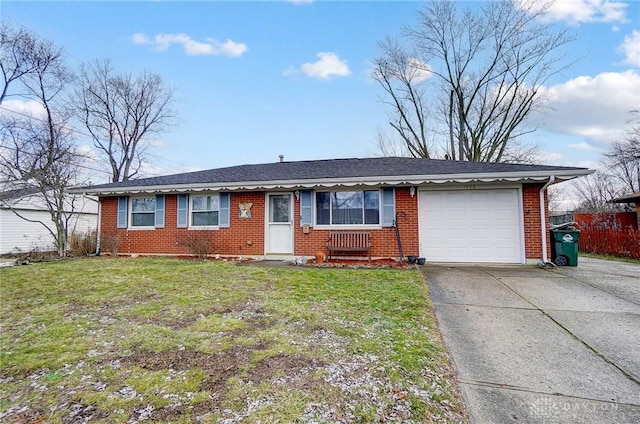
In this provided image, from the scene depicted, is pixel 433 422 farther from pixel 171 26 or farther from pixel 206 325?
pixel 171 26

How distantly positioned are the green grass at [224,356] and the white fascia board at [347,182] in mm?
3893

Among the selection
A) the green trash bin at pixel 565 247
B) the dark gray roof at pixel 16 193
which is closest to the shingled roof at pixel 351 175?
the green trash bin at pixel 565 247

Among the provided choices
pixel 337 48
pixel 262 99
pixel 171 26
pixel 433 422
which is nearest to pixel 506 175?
pixel 433 422

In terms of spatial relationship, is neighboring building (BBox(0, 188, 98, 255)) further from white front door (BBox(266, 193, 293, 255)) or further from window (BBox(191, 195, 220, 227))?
white front door (BBox(266, 193, 293, 255))

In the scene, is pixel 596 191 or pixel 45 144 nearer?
pixel 45 144

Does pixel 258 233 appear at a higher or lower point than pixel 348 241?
higher

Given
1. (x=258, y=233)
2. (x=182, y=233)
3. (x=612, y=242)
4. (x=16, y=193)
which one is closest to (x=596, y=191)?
(x=612, y=242)

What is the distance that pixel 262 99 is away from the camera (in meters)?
14.7

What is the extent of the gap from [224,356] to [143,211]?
9.99 metres

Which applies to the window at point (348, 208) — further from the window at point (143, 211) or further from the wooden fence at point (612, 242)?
the wooden fence at point (612, 242)

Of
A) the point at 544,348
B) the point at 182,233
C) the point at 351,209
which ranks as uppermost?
the point at 351,209

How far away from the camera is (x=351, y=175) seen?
9.15 metres

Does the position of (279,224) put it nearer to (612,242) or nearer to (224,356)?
(224,356)

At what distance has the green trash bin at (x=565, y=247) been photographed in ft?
26.7
